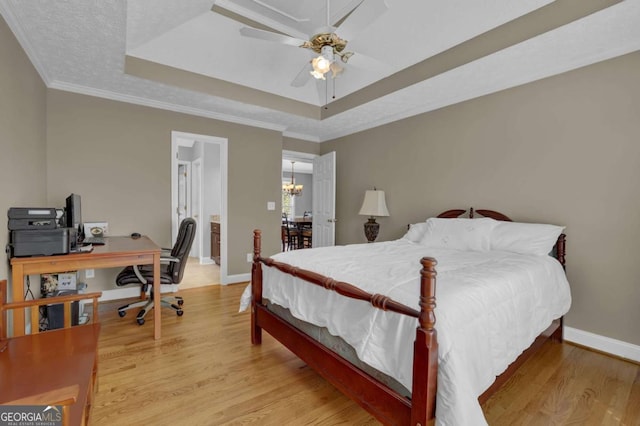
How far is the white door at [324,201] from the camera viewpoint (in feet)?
16.0

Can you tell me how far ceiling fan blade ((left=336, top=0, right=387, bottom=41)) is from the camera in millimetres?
1745

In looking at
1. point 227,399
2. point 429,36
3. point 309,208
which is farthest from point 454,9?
point 309,208

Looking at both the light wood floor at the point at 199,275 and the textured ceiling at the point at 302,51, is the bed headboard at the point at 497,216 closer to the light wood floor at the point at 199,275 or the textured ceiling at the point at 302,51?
the textured ceiling at the point at 302,51

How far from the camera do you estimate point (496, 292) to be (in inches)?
63.4

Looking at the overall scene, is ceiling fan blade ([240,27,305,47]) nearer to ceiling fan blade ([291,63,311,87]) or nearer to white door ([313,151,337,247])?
ceiling fan blade ([291,63,311,87])

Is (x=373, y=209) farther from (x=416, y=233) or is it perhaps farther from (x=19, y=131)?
(x=19, y=131)

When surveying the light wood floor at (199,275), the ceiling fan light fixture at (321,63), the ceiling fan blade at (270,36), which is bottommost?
the light wood floor at (199,275)

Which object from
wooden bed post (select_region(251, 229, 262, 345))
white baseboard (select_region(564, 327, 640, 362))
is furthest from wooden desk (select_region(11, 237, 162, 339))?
white baseboard (select_region(564, 327, 640, 362))

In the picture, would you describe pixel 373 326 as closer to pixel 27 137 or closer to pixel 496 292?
pixel 496 292

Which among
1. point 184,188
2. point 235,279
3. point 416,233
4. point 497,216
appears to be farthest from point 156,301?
point 184,188

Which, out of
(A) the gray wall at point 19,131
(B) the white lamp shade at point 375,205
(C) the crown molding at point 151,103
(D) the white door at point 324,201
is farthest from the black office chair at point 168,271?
(D) the white door at point 324,201

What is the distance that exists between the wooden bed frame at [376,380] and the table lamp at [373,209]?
Answer: 86.8 inches

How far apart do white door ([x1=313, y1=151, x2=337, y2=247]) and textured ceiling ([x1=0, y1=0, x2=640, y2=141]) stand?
806 mm

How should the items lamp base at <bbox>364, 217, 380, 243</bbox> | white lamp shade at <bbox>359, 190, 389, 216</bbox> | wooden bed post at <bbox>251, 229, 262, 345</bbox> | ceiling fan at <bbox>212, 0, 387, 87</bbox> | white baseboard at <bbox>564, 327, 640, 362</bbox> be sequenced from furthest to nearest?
lamp base at <bbox>364, 217, 380, 243</bbox>, white lamp shade at <bbox>359, 190, 389, 216</bbox>, wooden bed post at <bbox>251, 229, 262, 345</bbox>, white baseboard at <bbox>564, 327, 640, 362</bbox>, ceiling fan at <bbox>212, 0, 387, 87</bbox>
